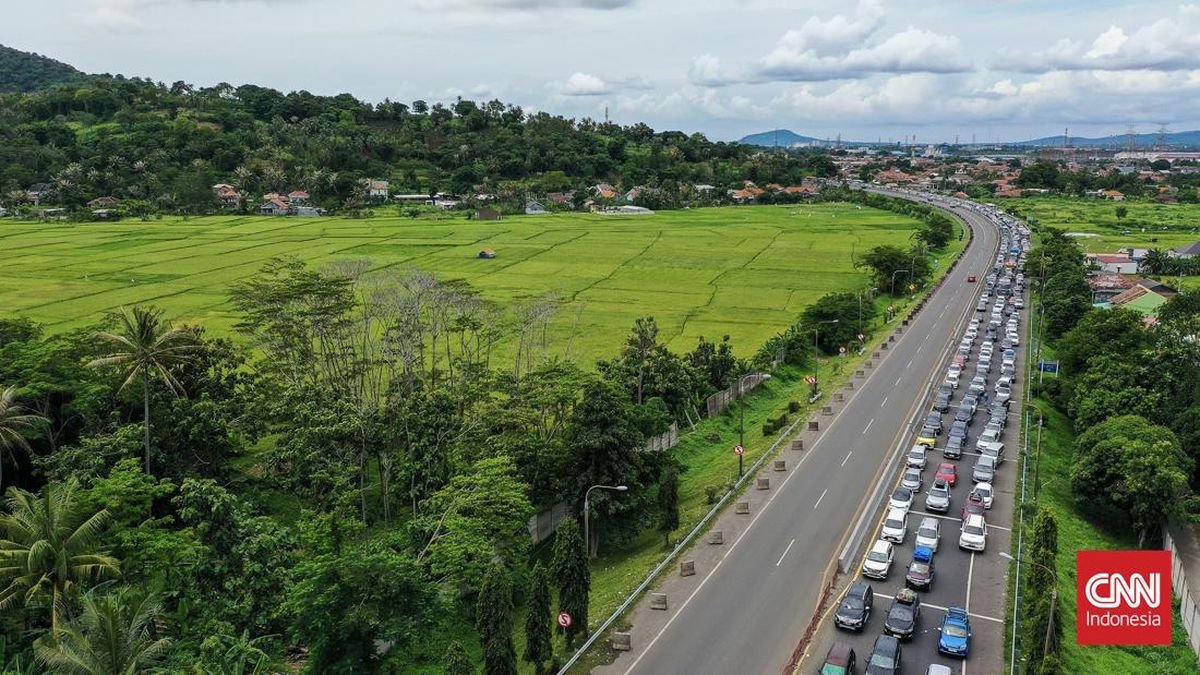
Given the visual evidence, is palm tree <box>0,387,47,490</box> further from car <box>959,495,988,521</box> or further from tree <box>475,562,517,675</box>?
car <box>959,495,988,521</box>

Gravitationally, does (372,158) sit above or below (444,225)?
above

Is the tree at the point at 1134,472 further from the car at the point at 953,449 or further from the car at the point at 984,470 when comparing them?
the car at the point at 953,449

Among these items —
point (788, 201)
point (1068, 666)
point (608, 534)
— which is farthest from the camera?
point (788, 201)

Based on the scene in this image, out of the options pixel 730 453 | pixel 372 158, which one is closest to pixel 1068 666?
pixel 730 453

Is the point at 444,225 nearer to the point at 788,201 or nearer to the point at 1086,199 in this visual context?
the point at 788,201

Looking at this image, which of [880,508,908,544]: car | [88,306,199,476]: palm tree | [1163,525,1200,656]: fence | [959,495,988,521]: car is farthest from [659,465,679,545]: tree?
[88,306,199,476]: palm tree

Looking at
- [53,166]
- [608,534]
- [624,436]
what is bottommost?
[608,534]
